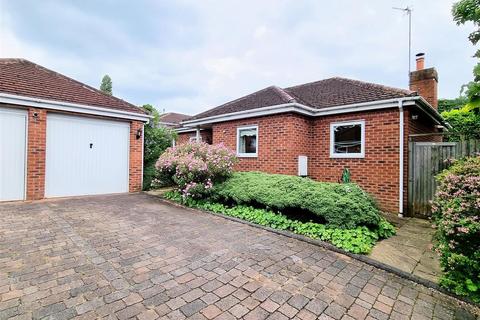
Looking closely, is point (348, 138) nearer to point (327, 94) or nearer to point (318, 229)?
point (327, 94)

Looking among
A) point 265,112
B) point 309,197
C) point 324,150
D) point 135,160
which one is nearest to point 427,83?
point 324,150

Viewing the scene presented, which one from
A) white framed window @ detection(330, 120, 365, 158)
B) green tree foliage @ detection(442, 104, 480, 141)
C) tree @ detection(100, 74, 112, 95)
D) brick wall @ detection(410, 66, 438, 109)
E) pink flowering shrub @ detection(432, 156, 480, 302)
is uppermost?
tree @ detection(100, 74, 112, 95)

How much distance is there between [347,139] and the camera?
804 cm

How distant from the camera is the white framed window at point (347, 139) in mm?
7646

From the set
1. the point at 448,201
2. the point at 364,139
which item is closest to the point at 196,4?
the point at 364,139

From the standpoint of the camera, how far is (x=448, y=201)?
3.15 metres

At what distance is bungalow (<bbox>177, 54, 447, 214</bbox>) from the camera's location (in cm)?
695

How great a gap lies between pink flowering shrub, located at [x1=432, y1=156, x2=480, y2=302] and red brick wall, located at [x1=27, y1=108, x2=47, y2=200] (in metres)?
9.93

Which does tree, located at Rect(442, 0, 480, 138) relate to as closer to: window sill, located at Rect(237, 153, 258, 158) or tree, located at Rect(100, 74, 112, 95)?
window sill, located at Rect(237, 153, 258, 158)

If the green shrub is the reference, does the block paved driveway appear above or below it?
below

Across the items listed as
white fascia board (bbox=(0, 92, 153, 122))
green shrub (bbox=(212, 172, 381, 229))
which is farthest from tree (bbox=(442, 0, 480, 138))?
white fascia board (bbox=(0, 92, 153, 122))

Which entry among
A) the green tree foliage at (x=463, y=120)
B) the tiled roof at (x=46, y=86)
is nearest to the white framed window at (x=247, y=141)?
the tiled roof at (x=46, y=86)

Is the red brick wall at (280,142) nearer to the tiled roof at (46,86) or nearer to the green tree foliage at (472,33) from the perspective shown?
the green tree foliage at (472,33)

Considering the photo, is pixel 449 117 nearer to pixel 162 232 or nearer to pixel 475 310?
pixel 475 310
